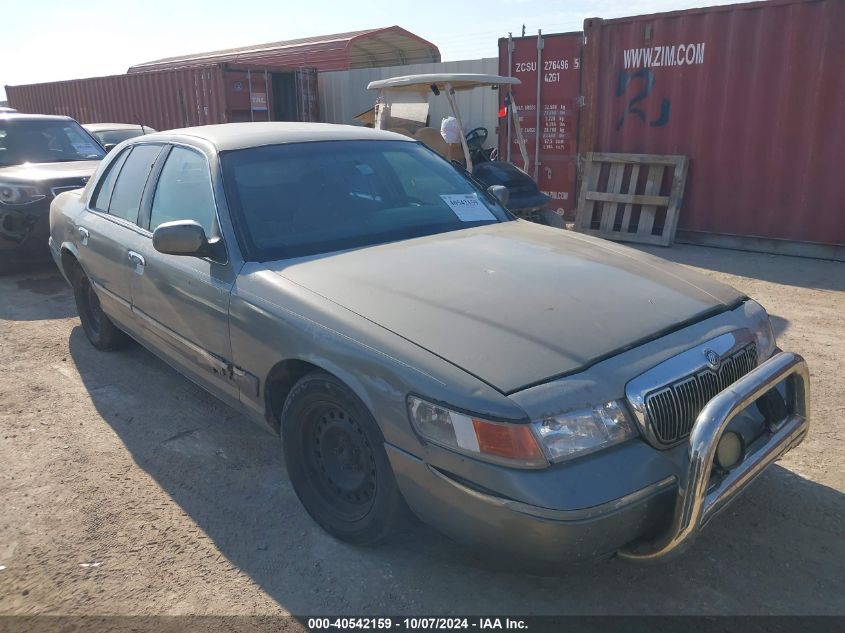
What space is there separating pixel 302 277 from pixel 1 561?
1.71 metres

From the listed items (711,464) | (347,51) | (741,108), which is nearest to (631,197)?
(741,108)

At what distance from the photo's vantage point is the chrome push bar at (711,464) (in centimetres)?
212

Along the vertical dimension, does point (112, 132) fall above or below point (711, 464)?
above

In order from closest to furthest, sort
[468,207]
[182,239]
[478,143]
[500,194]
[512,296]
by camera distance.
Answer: [512,296] → [182,239] → [468,207] → [500,194] → [478,143]

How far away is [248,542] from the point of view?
292cm

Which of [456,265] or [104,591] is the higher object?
[456,265]

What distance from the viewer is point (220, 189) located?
10.8ft

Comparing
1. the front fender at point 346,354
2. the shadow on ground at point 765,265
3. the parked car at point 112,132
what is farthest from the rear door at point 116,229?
the parked car at point 112,132

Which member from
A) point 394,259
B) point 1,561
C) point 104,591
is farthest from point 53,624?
point 394,259

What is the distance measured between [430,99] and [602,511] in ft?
43.1

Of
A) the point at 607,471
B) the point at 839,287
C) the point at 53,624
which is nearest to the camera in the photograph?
the point at 607,471

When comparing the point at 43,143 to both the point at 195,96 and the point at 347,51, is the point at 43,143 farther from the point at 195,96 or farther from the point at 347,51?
the point at 347,51

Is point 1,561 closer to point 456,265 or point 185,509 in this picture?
point 185,509

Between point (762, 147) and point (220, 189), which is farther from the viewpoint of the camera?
point (762, 147)
